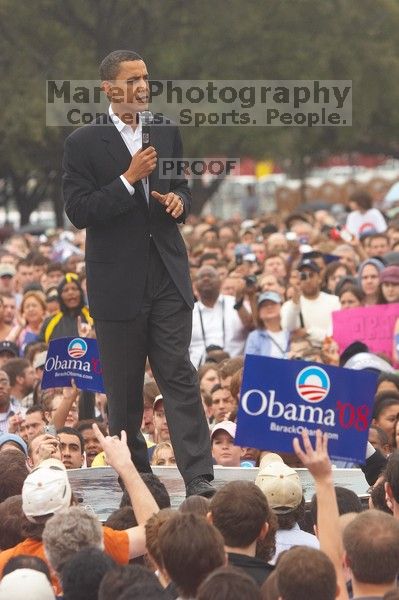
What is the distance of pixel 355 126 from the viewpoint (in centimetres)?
4438

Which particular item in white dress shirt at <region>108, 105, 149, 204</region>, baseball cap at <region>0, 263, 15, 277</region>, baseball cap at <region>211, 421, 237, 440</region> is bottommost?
baseball cap at <region>211, 421, 237, 440</region>

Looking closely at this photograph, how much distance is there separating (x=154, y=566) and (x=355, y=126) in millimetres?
38161

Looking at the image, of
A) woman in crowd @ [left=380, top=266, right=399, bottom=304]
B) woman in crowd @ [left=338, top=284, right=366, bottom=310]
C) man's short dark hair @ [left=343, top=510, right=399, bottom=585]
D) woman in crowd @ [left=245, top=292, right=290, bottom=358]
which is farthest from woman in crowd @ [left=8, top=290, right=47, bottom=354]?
man's short dark hair @ [left=343, top=510, right=399, bottom=585]

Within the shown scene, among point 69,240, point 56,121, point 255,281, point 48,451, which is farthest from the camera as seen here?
point 56,121

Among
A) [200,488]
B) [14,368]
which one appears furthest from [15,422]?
[200,488]

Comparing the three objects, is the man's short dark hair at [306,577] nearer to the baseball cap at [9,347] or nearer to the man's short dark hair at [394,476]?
the man's short dark hair at [394,476]

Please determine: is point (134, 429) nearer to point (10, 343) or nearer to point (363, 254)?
point (10, 343)

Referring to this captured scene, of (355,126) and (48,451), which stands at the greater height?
(355,126)

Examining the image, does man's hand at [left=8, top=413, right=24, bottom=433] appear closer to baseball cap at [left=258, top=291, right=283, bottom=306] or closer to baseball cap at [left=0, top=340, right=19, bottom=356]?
baseball cap at [left=0, top=340, right=19, bottom=356]

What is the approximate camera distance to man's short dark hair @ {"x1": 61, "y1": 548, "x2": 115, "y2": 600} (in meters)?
5.98

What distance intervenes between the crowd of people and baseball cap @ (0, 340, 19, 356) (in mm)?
20

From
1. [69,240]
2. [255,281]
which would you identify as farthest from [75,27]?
[255,281]

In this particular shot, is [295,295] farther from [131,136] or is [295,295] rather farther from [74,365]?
[131,136]

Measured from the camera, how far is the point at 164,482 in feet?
30.1
